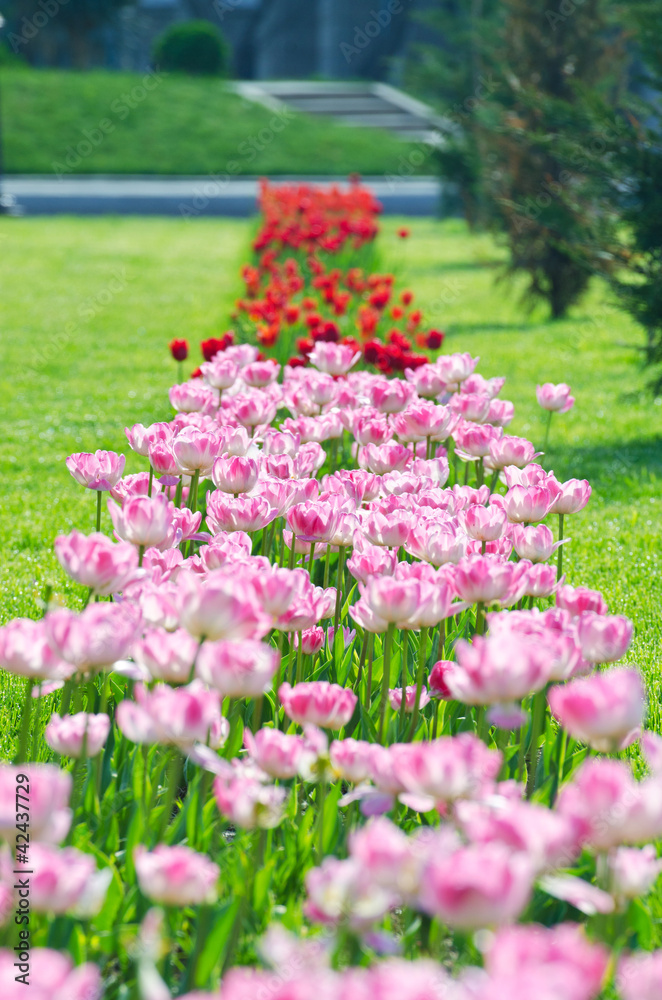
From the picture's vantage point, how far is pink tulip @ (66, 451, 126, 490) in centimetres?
244

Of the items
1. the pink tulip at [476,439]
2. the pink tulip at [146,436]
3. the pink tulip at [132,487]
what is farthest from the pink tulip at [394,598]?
the pink tulip at [476,439]

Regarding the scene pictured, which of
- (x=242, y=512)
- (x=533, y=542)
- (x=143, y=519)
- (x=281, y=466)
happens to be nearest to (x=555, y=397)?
(x=281, y=466)

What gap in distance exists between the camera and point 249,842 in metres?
1.99

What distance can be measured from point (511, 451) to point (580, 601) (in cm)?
102

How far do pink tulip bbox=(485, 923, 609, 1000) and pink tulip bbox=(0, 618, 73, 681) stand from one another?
0.77m

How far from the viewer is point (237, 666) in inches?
52.5

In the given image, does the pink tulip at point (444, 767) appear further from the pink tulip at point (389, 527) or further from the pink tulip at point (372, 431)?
the pink tulip at point (372, 431)

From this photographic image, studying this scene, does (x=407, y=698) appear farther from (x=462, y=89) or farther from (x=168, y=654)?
(x=462, y=89)

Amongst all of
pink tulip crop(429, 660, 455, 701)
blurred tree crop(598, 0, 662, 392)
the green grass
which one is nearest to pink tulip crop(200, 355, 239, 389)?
pink tulip crop(429, 660, 455, 701)

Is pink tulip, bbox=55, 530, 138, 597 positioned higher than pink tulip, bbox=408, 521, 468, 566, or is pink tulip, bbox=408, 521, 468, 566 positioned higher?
pink tulip, bbox=55, 530, 138, 597

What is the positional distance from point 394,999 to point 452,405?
2457 mm

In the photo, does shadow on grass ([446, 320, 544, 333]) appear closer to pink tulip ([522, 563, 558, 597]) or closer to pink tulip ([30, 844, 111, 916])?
pink tulip ([522, 563, 558, 597])

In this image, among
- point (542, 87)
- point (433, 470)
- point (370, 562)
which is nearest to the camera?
point (370, 562)

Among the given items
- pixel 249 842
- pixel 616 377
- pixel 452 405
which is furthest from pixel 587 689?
pixel 616 377
